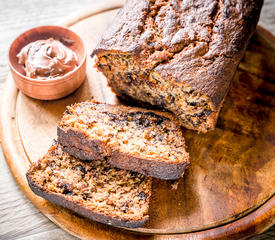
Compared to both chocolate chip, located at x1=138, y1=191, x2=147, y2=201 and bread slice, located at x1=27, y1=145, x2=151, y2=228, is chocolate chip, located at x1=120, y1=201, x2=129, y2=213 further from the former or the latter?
chocolate chip, located at x1=138, y1=191, x2=147, y2=201

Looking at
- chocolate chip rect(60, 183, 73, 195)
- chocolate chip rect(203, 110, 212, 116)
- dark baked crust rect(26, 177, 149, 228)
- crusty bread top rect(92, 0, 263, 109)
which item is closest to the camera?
dark baked crust rect(26, 177, 149, 228)

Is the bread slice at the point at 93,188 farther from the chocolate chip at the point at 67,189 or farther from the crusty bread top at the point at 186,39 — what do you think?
the crusty bread top at the point at 186,39

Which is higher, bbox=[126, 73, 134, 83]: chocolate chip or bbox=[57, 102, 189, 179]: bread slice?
bbox=[126, 73, 134, 83]: chocolate chip

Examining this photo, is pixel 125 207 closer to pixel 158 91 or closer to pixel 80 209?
pixel 80 209

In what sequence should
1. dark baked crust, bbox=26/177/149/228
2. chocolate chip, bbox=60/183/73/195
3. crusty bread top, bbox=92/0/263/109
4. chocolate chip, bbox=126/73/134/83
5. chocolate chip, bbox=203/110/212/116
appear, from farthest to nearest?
1. chocolate chip, bbox=126/73/134/83
2. chocolate chip, bbox=203/110/212/116
3. crusty bread top, bbox=92/0/263/109
4. chocolate chip, bbox=60/183/73/195
5. dark baked crust, bbox=26/177/149/228

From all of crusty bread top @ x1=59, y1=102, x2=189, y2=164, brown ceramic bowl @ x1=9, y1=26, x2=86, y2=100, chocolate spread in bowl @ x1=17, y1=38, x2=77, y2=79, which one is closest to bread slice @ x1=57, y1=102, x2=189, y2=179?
crusty bread top @ x1=59, y1=102, x2=189, y2=164

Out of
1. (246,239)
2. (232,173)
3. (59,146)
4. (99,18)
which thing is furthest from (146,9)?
(246,239)
